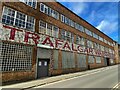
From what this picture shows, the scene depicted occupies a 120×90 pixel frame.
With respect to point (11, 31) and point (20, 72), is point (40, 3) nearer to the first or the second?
point (11, 31)

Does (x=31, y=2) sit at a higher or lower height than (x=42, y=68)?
higher

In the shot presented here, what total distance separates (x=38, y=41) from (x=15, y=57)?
4.00m

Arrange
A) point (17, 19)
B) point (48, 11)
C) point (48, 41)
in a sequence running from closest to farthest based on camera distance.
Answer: point (17, 19) < point (48, 41) < point (48, 11)

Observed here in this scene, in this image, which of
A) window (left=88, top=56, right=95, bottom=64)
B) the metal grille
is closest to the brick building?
the metal grille

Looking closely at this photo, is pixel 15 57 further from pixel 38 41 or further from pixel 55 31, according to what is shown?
pixel 55 31

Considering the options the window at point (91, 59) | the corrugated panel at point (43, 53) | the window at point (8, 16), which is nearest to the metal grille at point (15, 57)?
the corrugated panel at point (43, 53)

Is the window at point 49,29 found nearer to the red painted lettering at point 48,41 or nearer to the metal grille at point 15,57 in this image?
the red painted lettering at point 48,41

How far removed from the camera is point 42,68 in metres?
16.5

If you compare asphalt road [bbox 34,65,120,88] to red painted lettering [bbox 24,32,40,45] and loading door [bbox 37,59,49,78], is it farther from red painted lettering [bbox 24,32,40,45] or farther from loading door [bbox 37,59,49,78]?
red painted lettering [bbox 24,32,40,45]

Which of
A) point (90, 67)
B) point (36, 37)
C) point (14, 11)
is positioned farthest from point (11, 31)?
point (90, 67)

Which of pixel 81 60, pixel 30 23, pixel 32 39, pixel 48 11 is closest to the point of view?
pixel 32 39

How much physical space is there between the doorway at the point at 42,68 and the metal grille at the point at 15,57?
1825mm

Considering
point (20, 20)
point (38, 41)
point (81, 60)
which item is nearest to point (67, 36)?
point (81, 60)

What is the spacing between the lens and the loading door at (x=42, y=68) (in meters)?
15.9
